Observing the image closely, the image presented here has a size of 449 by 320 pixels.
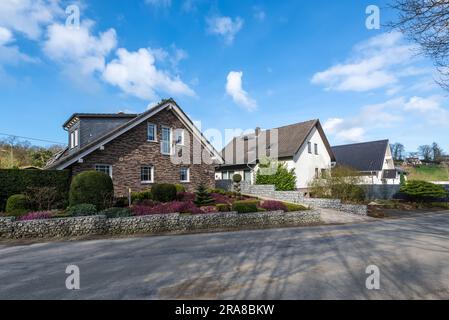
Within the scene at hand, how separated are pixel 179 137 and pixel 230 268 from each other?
649 inches

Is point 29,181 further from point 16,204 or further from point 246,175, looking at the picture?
point 246,175

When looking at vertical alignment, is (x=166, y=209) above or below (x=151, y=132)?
below

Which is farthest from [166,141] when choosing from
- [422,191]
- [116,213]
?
[422,191]

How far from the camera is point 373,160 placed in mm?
37406

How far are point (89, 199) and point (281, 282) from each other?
416 inches

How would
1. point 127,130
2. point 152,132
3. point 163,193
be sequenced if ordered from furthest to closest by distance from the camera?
point 152,132 < point 127,130 < point 163,193

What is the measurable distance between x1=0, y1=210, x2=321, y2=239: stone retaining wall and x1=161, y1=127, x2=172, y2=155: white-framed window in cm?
952

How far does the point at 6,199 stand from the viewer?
44.7 feet

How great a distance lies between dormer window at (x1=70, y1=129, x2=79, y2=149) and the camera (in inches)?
795

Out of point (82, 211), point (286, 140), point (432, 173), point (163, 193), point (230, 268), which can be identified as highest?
point (286, 140)

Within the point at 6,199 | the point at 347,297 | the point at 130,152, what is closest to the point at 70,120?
the point at 130,152

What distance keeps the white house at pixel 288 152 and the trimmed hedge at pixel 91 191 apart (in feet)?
47.9

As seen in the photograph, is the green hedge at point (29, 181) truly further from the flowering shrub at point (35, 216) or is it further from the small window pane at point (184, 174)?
the small window pane at point (184, 174)
